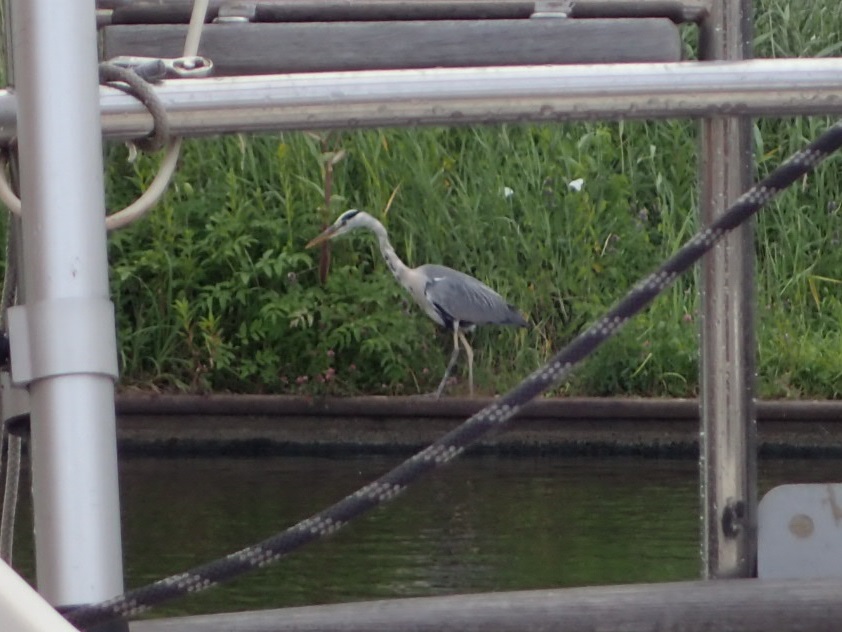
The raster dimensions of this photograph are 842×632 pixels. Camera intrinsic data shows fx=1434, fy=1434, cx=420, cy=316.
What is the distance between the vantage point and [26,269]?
2.28 feet

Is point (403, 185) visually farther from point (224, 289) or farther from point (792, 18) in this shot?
point (792, 18)

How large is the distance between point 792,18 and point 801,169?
4.56 metres

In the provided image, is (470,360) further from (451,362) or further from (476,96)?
(476,96)

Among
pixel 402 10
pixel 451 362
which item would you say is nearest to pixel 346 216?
pixel 451 362

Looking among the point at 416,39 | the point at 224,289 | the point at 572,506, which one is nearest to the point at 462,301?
the point at 224,289

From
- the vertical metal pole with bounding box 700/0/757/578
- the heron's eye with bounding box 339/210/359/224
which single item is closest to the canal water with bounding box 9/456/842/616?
the heron's eye with bounding box 339/210/359/224

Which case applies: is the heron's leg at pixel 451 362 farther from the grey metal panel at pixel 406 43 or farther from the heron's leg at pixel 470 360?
the grey metal panel at pixel 406 43

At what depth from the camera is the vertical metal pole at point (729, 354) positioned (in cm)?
107

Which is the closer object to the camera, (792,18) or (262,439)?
(262,439)

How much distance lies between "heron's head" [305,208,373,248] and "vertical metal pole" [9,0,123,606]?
11.8 ft

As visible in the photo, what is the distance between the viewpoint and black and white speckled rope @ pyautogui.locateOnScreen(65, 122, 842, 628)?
0.74 m

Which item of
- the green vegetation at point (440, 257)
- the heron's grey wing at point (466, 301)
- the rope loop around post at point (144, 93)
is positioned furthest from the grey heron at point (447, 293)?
the rope loop around post at point (144, 93)

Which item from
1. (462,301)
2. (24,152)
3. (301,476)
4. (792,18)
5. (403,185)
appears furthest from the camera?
(792,18)

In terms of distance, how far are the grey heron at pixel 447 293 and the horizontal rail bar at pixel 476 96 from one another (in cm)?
340
